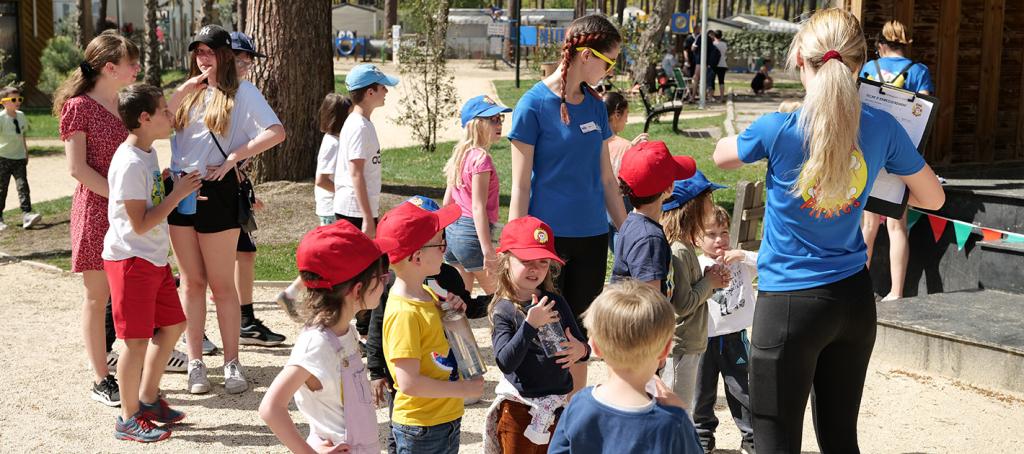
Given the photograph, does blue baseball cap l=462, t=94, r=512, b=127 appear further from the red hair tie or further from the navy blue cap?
the red hair tie

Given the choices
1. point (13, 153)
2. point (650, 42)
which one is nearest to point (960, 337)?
point (13, 153)

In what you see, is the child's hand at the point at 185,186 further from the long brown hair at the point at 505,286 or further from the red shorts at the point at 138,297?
the long brown hair at the point at 505,286

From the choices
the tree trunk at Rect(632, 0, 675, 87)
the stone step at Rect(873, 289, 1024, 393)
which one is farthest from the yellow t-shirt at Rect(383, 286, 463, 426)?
the tree trunk at Rect(632, 0, 675, 87)

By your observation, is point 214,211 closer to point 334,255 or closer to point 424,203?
point 424,203

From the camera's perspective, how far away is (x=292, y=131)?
1199 centimetres

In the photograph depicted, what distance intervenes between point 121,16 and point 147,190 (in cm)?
4872

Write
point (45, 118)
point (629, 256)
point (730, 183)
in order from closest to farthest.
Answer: point (629, 256), point (730, 183), point (45, 118)

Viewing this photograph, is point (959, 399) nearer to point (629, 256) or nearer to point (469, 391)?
point (629, 256)

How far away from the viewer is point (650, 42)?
2756 cm

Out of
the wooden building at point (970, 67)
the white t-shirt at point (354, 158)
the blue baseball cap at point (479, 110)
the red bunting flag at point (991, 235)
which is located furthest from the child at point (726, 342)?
the wooden building at point (970, 67)

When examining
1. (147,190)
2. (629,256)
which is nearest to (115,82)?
(147,190)

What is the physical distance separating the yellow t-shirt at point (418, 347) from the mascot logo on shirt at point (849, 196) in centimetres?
125

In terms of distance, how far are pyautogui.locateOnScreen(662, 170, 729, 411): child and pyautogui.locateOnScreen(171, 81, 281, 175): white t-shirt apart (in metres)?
2.27

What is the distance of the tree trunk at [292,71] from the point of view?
11.6m
